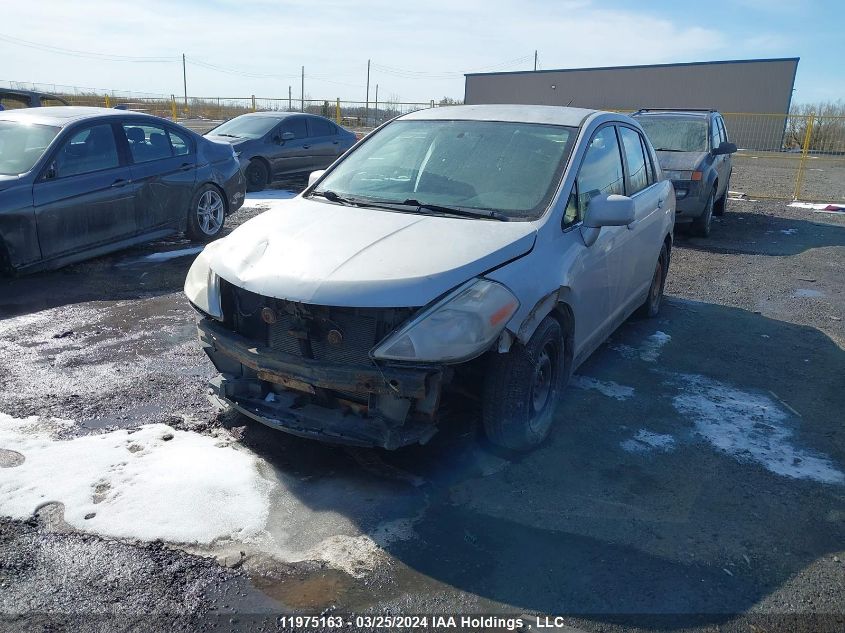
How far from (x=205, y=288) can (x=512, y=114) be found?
2.35 m

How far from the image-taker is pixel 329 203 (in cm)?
435

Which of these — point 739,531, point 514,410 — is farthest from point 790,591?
point 514,410

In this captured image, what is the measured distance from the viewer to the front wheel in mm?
8417

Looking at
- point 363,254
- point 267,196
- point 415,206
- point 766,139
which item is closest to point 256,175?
point 267,196

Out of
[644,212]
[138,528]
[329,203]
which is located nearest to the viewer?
[138,528]

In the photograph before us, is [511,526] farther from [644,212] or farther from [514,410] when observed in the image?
[644,212]

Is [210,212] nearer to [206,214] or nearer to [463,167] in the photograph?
[206,214]

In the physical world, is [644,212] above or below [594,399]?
above

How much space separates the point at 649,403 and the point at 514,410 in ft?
4.74

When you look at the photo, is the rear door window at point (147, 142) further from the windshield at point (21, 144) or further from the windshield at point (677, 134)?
the windshield at point (677, 134)

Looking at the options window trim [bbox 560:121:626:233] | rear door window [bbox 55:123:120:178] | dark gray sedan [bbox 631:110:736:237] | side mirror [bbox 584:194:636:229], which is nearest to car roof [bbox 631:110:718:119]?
dark gray sedan [bbox 631:110:736:237]

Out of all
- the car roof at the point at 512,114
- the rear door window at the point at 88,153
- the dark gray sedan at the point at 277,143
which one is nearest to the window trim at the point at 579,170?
the car roof at the point at 512,114

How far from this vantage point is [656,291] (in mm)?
6406

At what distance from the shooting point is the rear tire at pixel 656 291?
244 inches
